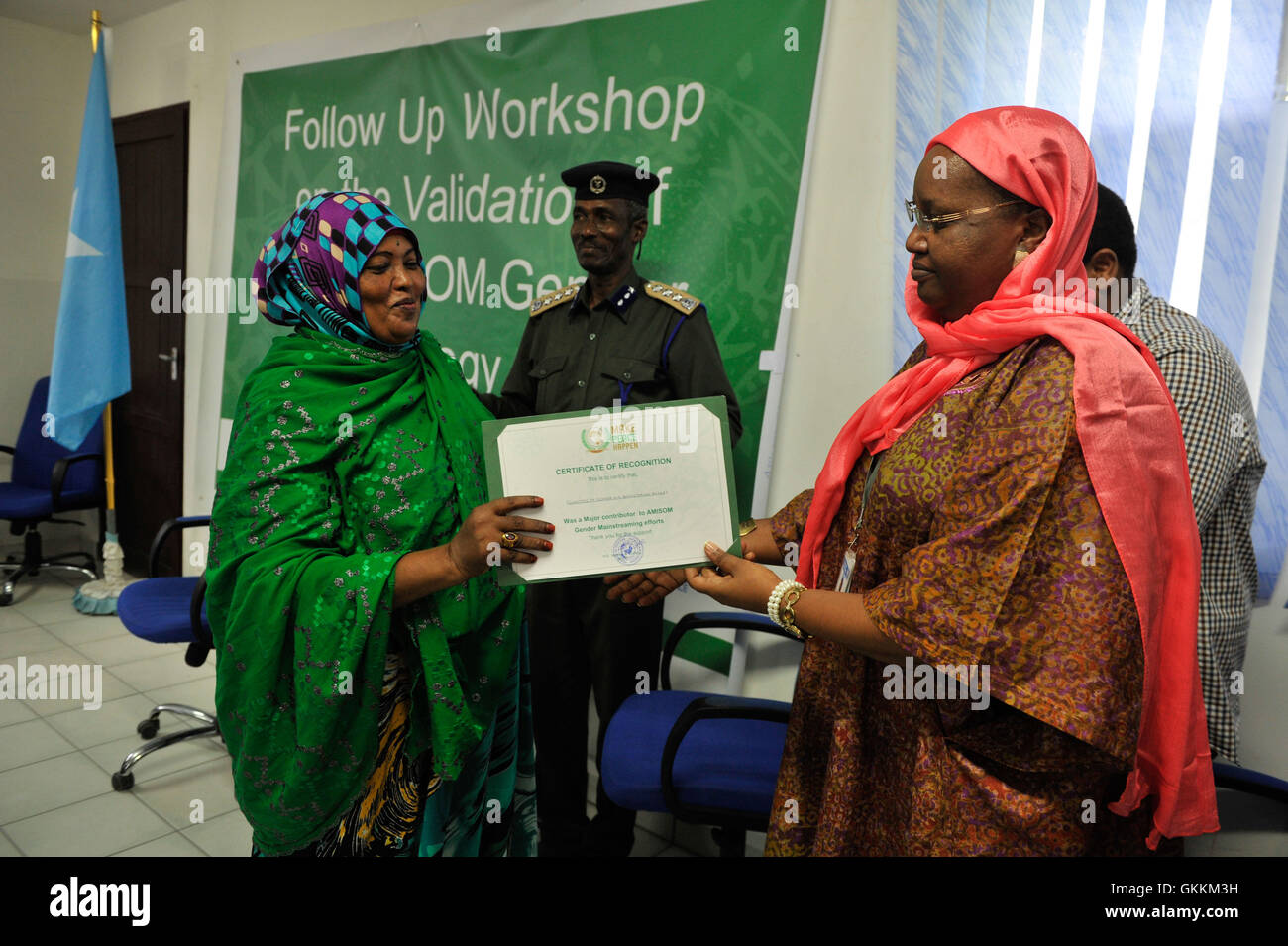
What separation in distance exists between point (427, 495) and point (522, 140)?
1714 millimetres

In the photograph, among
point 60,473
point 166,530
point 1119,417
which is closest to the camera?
point 1119,417

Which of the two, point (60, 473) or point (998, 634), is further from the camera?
point (60, 473)

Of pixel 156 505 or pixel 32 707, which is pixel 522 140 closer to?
pixel 32 707

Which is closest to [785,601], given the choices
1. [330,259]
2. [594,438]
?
[594,438]

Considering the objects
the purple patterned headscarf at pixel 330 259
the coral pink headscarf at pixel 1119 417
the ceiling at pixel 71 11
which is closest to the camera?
the coral pink headscarf at pixel 1119 417

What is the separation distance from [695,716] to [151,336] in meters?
4.29

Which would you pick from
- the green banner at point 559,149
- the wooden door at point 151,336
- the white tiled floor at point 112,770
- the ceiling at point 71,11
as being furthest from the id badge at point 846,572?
the ceiling at point 71,11

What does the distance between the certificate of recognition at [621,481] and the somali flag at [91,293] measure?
11.5ft

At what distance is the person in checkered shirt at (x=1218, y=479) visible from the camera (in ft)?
4.65

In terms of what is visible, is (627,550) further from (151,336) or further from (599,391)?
(151,336)

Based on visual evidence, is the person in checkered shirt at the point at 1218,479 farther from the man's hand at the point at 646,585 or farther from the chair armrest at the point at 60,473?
the chair armrest at the point at 60,473

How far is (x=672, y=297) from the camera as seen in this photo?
7.31 feet

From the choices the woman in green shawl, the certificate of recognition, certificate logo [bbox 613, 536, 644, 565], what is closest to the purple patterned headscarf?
the woman in green shawl
